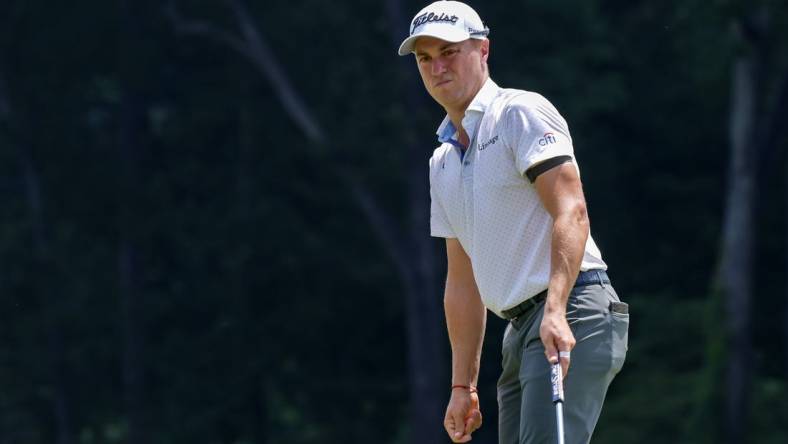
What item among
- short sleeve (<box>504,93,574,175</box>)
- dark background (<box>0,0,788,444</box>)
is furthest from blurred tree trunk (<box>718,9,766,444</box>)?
short sleeve (<box>504,93,574,175</box>)

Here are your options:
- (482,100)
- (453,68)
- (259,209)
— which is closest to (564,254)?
(482,100)

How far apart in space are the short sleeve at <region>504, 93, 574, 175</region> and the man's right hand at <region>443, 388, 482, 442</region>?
937 mm

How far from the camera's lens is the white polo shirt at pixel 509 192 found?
190 inches

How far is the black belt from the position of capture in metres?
4.95

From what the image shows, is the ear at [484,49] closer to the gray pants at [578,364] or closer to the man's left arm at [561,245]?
the man's left arm at [561,245]

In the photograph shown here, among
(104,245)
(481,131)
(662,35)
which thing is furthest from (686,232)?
(481,131)

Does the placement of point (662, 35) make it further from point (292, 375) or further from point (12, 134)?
point (12, 134)

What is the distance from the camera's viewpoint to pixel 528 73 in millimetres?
24672

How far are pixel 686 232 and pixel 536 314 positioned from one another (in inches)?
882

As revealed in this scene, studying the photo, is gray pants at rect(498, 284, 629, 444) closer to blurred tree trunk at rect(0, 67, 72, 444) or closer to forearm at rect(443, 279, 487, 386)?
forearm at rect(443, 279, 487, 386)

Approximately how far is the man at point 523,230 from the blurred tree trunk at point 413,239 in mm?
17859

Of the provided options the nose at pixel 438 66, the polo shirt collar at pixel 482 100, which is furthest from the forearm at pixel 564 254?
the nose at pixel 438 66

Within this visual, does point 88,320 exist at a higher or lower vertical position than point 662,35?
lower

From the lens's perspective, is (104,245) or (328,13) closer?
(328,13)
